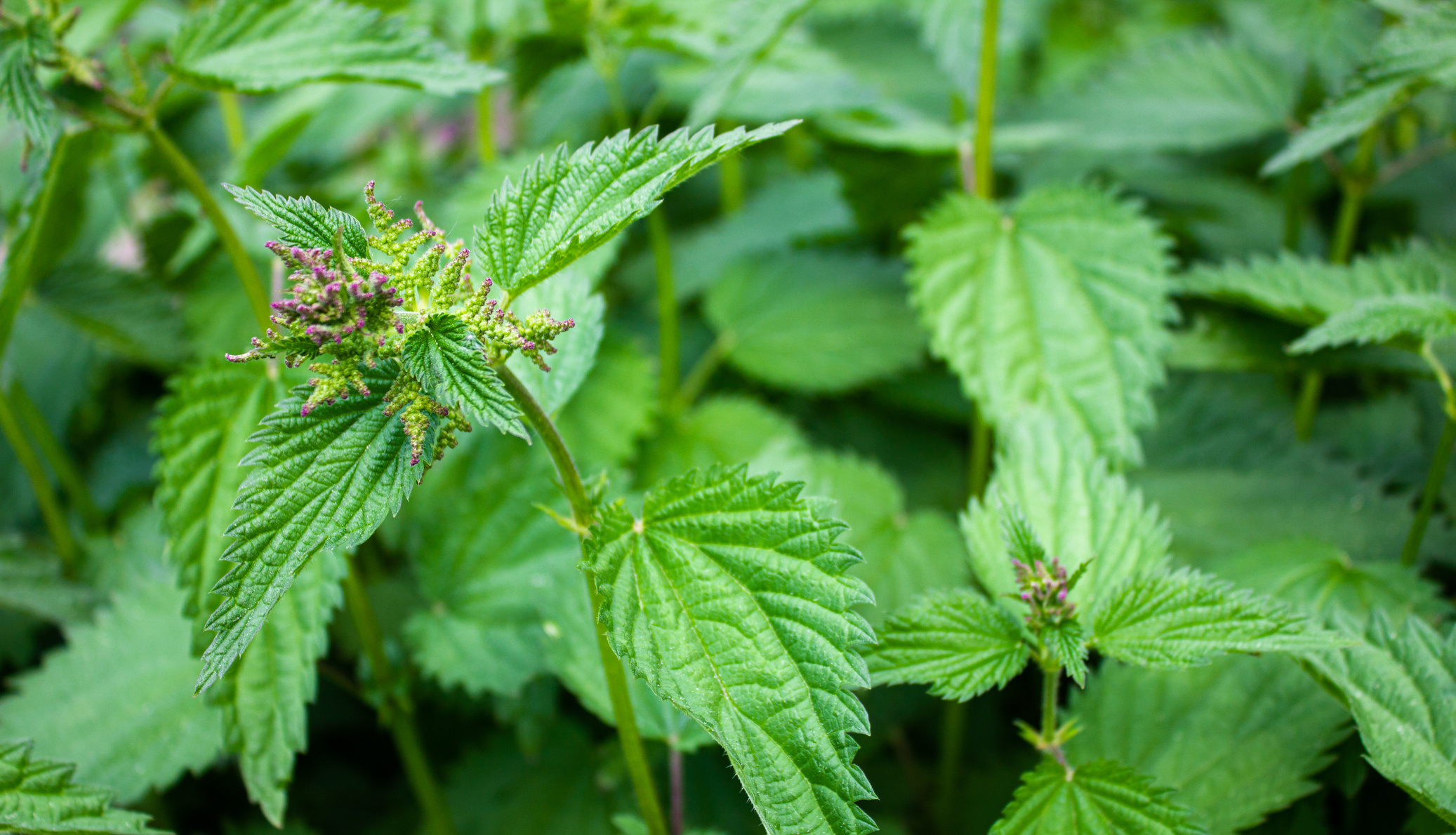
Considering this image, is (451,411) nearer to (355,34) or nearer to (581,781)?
(355,34)

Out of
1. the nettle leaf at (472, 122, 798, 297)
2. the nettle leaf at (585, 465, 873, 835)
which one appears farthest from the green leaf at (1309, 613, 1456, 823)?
the nettle leaf at (472, 122, 798, 297)

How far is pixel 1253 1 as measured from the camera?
9.47 feet

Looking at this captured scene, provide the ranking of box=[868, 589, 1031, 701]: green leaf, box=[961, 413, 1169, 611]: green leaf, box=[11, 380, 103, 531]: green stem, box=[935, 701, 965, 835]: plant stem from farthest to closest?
1. box=[11, 380, 103, 531]: green stem
2. box=[935, 701, 965, 835]: plant stem
3. box=[961, 413, 1169, 611]: green leaf
4. box=[868, 589, 1031, 701]: green leaf

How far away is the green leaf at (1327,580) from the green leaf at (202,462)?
1.52 meters

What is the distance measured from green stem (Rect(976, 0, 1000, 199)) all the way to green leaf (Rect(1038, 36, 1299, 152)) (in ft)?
1.62

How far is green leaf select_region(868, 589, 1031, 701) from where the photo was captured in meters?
1.03

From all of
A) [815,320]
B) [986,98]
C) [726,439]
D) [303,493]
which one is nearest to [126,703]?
[303,493]

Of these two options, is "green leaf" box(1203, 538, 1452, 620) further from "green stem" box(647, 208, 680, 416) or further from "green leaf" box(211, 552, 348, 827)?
"green leaf" box(211, 552, 348, 827)

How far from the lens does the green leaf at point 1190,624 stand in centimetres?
99

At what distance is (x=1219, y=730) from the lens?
4.25 feet

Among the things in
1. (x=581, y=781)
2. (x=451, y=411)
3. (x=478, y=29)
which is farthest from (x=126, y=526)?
(x=451, y=411)

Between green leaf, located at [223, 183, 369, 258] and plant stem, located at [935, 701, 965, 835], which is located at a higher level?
green leaf, located at [223, 183, 369, 258]

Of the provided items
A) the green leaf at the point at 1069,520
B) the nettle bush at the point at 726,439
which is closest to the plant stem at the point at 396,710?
the nettle bush at the point at 726,439

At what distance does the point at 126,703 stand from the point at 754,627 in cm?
126
